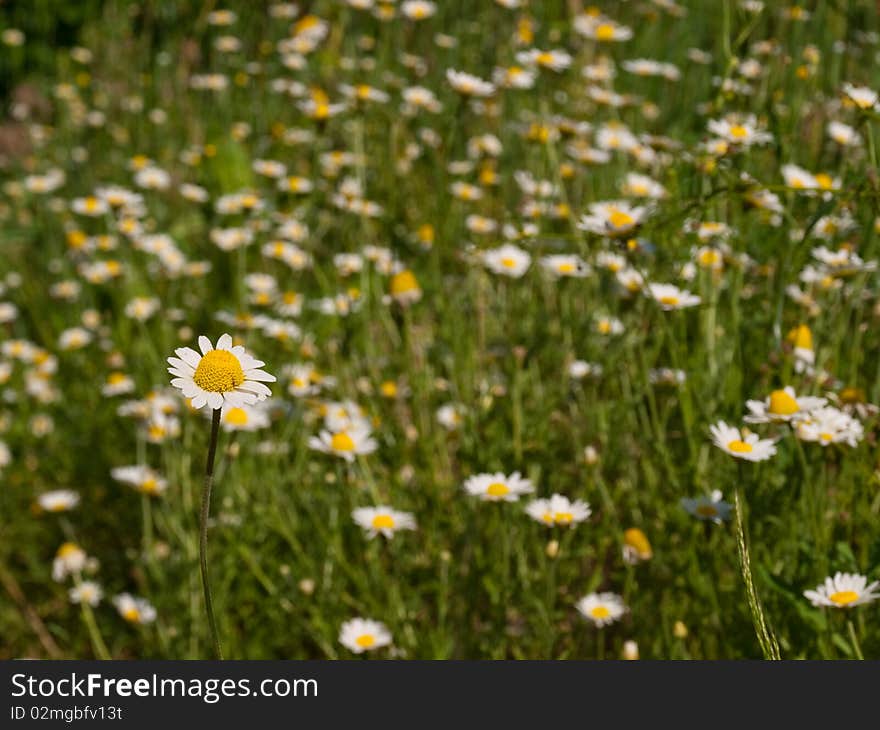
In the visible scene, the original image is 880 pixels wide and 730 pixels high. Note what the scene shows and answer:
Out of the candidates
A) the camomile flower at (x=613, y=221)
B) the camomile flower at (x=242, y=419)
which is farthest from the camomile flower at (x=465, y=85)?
the camomile flower at (x=242, y=419)

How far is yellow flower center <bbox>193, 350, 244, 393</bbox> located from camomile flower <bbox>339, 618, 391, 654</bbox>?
74 cm

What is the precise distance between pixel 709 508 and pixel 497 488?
335 millimetres

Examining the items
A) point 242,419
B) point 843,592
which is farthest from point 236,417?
point 843,592

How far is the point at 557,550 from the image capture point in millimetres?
1714

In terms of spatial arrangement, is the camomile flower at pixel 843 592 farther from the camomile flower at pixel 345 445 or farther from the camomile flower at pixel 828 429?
the camomile flower at pixel 345 445

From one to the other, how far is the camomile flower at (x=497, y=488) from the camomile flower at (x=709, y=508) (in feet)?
0.83

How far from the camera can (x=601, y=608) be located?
1.70 metres

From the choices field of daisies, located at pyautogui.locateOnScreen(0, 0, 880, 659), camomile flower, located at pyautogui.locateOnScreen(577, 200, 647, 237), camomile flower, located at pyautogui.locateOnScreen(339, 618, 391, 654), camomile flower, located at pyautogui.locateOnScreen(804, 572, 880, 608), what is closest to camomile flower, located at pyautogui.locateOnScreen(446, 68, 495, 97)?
field of daisies, located at pyautogui.locateOnScreen(0, 0, 880, 659)

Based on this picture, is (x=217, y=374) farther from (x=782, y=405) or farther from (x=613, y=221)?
(x=613, y=221)

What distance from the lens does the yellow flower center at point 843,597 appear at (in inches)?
54.7

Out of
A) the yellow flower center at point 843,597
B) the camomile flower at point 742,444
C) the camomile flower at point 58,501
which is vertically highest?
the camomile flower at point 742,444

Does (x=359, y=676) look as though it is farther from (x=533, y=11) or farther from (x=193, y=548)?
(x=533, y=11)

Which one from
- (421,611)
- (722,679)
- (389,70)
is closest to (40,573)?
(421,611)

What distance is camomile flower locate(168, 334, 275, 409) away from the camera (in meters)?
1.05
